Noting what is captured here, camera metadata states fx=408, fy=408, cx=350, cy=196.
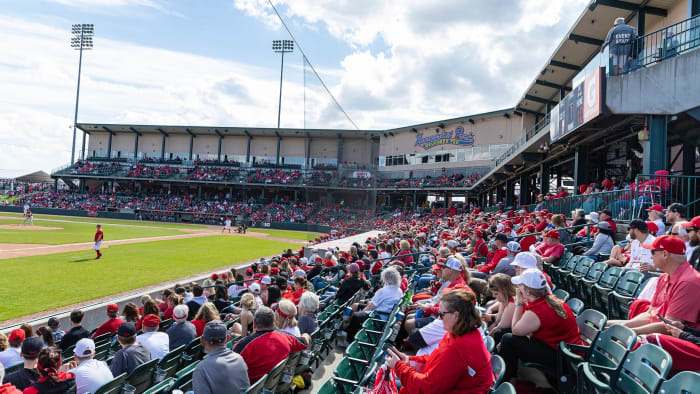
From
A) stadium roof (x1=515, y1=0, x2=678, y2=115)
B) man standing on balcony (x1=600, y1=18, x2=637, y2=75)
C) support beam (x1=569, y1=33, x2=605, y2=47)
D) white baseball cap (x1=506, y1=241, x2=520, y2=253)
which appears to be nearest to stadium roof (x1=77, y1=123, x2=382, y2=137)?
stadium roof (x1=515, y1=0, x2=678, y2=115)

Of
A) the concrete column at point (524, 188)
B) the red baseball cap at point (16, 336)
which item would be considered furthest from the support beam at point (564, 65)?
the red baseball cap at point (16, 336)

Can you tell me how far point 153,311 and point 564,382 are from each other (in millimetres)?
5439

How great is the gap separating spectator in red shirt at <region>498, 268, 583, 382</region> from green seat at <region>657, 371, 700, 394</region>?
1146 millimetres

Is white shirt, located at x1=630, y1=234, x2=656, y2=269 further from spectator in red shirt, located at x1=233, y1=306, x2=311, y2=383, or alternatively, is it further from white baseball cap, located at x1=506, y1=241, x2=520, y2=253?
spectator in red shirt, located at x1=233, y1=306, x2=311, y2=383

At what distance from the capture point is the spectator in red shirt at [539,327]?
371 cm

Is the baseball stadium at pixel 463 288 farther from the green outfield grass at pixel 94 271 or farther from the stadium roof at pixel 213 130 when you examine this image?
the stadium roof at pixel 213 130

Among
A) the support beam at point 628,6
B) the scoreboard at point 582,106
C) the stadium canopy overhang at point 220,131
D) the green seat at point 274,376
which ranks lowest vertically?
the green seat at point 274,376

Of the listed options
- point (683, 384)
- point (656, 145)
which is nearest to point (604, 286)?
point (683, 384)

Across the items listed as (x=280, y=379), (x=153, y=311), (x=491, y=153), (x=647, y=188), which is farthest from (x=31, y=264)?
(x=491, y=153)

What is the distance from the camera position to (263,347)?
4211 millimetres

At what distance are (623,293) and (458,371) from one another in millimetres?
3849

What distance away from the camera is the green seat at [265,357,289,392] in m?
3.88

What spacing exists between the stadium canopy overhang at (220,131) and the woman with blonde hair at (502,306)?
53.1m

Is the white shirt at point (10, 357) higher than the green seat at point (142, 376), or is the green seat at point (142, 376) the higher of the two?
the green seat at point (142, 376)
